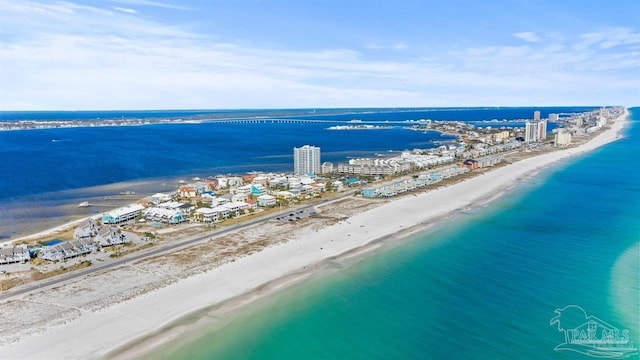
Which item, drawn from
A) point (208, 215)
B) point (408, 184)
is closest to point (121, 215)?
point (208, 215)

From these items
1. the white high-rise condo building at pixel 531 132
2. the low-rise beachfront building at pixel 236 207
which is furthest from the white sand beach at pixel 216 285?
the white high-rise condo building at pixel 531 132

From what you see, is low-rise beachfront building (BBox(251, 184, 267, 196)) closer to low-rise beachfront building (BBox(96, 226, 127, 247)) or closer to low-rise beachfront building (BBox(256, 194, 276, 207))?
low-rise beachfront building (BBox(256, 194, 276, 207))

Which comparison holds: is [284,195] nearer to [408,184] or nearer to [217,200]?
[217,200]

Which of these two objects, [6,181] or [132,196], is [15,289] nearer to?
[132,196]

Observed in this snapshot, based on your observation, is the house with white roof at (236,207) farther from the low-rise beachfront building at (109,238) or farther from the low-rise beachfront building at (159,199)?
the low-rise beachfront building at (109,238)

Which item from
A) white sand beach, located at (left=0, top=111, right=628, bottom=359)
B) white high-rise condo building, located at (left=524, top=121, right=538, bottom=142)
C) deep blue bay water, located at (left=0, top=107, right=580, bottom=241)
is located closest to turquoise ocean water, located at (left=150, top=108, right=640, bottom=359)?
white sand beach, located at (left=0, top=111, right=628, bottom=359)

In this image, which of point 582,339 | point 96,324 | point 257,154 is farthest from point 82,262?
point 257,154

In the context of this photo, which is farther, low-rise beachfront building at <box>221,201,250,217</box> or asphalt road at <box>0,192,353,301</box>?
low-rise beachfront building at <box>221,201,250,217</box>
